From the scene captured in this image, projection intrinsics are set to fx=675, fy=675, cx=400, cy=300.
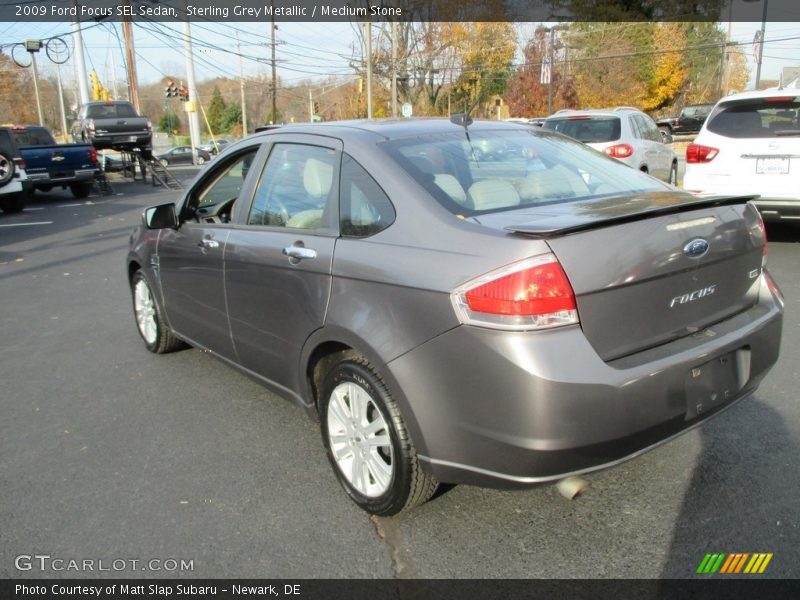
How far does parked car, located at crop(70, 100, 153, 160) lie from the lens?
21000mm

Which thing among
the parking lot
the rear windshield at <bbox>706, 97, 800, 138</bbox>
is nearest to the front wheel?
the parking lot

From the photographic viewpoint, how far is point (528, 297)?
2.32 metres

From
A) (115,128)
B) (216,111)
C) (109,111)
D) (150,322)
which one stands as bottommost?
(150,322)

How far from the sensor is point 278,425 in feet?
13.0

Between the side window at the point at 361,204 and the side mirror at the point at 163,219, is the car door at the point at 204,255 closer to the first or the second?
the side mirror at the point at 163,219

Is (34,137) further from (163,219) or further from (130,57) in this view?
(163,219)

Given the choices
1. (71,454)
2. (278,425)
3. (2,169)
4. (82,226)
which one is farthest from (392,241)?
(2,169)

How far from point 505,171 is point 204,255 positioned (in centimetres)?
193

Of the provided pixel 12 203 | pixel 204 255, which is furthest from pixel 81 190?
pixel 204 255

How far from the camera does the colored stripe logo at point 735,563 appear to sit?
2521mm

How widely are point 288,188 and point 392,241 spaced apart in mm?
A: 1048

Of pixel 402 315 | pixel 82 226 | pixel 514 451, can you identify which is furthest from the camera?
pixel 82 226

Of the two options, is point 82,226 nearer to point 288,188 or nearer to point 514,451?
point 288,188

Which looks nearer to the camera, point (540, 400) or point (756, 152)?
point (540, 400)
